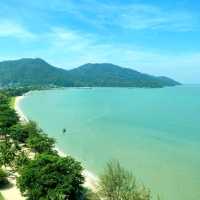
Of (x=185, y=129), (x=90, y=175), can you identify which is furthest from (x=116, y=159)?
(x=185, y=129)

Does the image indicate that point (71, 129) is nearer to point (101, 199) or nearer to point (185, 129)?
point (185, 129)

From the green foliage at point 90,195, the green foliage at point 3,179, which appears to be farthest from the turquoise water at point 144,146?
the green foliage at point 3,179

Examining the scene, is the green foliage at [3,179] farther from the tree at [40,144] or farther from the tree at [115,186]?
the tree at [115,186]

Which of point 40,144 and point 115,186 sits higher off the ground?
point 115,186

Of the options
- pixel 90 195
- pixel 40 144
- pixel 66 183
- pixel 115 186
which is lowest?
pixel 90 195

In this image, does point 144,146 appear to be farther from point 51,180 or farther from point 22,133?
point 51,180

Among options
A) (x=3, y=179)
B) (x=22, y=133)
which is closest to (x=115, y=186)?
(x=3, y=179)

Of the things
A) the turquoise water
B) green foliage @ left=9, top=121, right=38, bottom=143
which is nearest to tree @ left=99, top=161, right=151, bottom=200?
the turquoise water

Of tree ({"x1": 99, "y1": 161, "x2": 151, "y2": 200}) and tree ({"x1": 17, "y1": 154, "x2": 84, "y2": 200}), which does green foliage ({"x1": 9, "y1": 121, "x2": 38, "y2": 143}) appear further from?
tree ({"x1": 99, "y1": 161, "x2": 151, "y2": 200})
